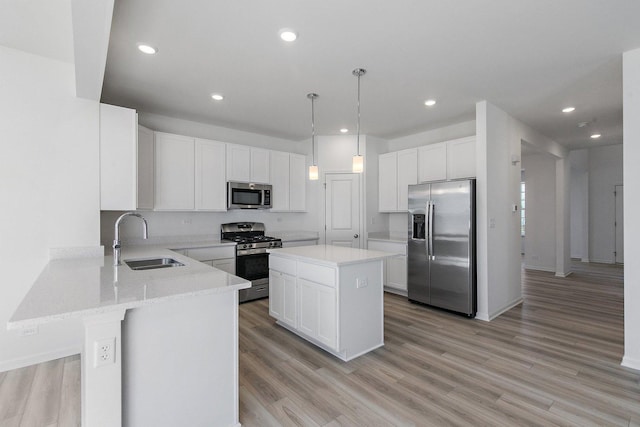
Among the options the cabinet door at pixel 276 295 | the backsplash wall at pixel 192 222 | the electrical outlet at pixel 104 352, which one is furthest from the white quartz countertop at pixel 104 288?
the backsplash wall at pixel 192 222

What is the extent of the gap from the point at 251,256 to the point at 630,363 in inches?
164

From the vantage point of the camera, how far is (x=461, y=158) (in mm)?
4262

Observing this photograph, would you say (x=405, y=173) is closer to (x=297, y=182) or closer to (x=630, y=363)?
(x=297, y=182)

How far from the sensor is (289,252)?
10.9 ft

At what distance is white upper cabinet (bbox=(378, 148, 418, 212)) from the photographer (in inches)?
195

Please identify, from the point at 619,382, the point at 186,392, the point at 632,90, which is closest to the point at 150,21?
the point at 186,392

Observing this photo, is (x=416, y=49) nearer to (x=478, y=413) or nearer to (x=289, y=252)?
(x=289, y=252)

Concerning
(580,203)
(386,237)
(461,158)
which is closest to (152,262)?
(386,237)

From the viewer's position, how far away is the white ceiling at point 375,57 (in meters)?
2.10

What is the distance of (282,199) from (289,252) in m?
2.08

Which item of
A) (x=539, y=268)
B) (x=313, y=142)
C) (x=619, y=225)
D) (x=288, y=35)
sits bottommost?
(x=539, y=268)

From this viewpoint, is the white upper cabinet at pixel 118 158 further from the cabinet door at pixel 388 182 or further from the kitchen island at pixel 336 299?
the cabinet door at pixel 388 182

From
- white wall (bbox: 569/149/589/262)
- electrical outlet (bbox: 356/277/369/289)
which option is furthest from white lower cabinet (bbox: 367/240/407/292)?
white wall (bbox: 569/149/589/262)

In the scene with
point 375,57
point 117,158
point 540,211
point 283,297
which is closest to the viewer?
point 375,57
